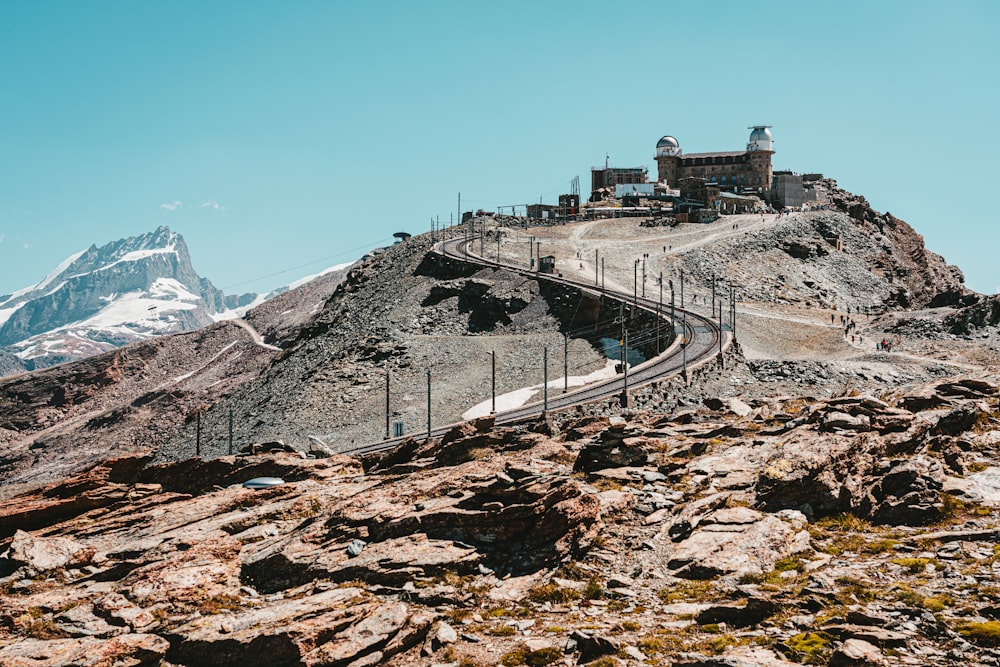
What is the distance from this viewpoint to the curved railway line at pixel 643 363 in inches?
3009

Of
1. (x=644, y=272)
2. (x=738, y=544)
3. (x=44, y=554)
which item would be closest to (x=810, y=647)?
(x=738, y=544)

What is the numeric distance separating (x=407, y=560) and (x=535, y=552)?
141 inches

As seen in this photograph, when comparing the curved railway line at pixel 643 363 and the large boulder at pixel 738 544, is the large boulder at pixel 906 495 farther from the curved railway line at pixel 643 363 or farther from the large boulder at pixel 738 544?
the curved railway line at pixel 643 363

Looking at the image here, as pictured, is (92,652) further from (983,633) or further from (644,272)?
(644,272)

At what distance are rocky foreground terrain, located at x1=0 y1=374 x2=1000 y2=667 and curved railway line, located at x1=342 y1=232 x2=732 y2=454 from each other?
26.0 metres

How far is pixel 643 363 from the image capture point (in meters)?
92.9

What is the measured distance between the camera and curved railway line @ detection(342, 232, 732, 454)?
76.4 metres

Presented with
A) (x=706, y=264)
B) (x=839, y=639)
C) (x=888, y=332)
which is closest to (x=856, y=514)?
(x=839, y=639)

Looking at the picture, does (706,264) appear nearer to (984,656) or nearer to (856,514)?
(856,514)

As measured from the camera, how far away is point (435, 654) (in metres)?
19.7

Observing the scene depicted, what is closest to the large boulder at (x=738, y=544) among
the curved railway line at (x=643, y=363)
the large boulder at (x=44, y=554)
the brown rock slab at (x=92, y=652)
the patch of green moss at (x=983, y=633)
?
the patch of green moss at (x=983, y=633)

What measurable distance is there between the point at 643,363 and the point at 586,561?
6996 cm

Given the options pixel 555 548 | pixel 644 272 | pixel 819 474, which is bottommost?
pixel 555 548

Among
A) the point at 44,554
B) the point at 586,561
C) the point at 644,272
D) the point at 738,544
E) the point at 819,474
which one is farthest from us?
the point at 644,272
